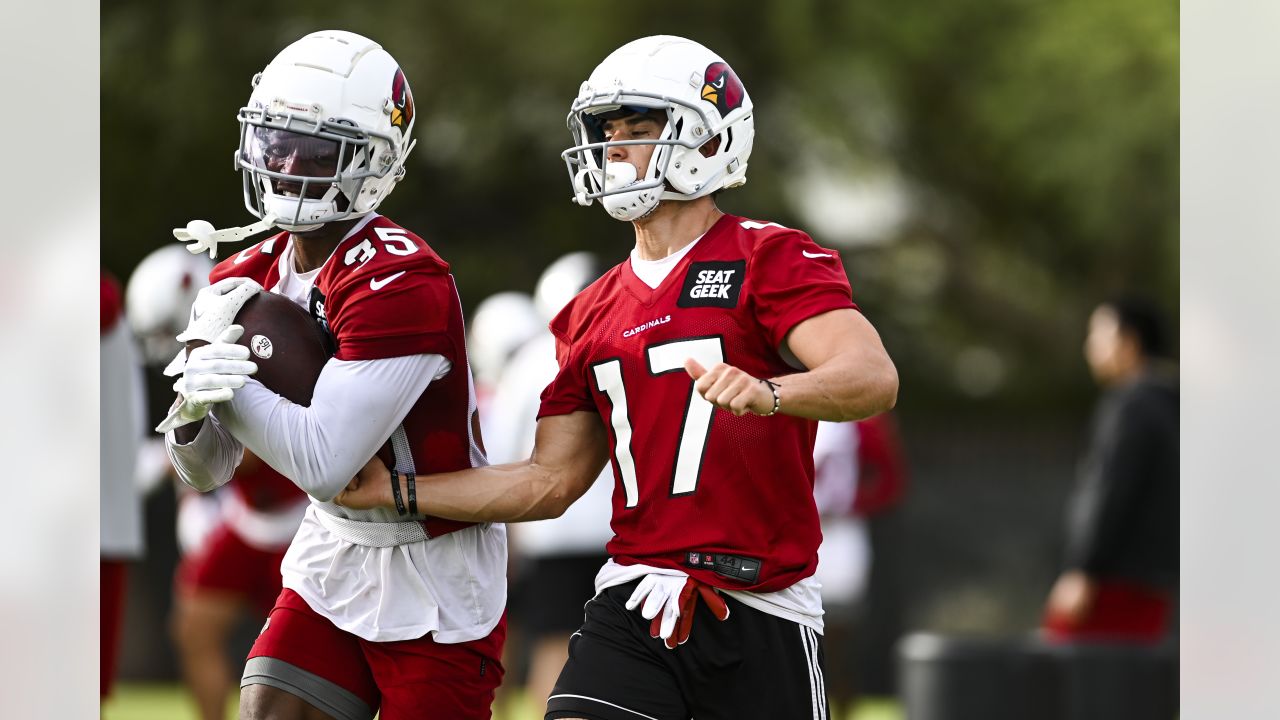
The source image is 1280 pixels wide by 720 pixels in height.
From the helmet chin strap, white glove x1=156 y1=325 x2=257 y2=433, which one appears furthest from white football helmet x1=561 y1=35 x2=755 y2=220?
white glove x1=156 y1=325 x2=257 y2=433

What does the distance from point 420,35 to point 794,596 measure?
14.7 m

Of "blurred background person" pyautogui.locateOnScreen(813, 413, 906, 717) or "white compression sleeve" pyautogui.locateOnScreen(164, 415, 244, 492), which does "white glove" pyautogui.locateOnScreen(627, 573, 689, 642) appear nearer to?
"white compression sleeve" pyautogui.locateOnScreen(164, 415, 244, 492)

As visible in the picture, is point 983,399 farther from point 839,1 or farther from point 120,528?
point 120,528

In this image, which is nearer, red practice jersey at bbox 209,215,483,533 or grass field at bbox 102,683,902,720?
red practice jersey at bbox 209,215,483,533

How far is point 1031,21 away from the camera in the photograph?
1927cm

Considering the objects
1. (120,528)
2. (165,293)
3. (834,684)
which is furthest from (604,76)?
(834,684)

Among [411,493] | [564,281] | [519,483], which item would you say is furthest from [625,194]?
[564,281]

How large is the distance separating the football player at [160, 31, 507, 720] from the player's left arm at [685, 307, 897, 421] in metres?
0.73

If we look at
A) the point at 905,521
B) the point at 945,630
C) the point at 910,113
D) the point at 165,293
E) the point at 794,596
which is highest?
the point at 910,113

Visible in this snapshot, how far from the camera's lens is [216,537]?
7.76m

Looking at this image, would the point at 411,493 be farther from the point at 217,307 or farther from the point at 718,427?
the point at 718,427

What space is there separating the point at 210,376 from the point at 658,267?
1033 millimetres

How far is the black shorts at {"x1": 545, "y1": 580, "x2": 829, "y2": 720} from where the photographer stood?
12.3ft
